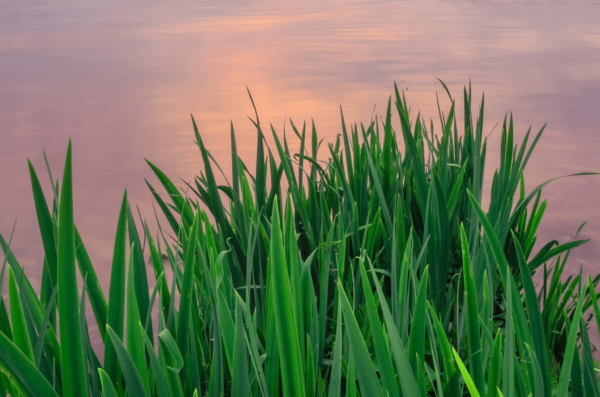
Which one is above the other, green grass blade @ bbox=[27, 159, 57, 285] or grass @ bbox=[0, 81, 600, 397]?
green grass blade @ bbox=[27, 159, 57, 285]

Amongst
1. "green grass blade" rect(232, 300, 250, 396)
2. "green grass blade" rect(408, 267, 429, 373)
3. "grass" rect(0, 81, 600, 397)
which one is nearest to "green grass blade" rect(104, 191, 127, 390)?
"grass" rect(0, 81, 600, 397)

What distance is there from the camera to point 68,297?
32cm

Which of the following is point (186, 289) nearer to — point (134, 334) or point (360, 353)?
point (134, 334)

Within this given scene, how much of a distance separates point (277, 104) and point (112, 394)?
188 cm

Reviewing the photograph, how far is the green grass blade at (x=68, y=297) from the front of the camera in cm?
31

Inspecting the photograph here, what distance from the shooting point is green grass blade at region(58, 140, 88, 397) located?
31 centimetres

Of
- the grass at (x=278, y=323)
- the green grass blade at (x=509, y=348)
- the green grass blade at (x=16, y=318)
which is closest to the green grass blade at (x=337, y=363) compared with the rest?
the grass at (x=278, y=323)

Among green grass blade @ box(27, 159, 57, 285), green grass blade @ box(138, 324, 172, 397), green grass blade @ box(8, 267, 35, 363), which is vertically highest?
green grass blade @ box(27, 159, 57, 285)

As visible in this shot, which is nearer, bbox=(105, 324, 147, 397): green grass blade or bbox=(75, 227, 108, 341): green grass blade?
bbox=(105, 324, 147, 397): green grass blade

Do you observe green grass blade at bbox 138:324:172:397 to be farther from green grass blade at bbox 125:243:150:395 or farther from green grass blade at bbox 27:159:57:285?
green grass blade at bbox 27:159:57:285

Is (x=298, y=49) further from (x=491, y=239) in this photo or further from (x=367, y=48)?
(x=491, y=239)

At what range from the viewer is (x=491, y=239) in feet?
1.21

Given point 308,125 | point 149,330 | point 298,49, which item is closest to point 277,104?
point 308,125

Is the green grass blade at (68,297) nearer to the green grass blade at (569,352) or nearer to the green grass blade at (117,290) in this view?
the green grass blade at (117,290)
